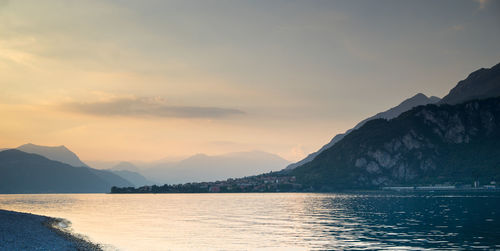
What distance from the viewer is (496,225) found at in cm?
8194

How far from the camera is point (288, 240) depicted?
233ft

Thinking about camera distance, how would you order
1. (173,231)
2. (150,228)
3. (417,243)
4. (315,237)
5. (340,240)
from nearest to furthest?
Answer: 1. (417,243)
2. (340,240)
3. (315,237)
4. (173,231)
5. (150,228)

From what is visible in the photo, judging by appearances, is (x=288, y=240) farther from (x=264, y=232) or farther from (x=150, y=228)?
(x=150, y=228)

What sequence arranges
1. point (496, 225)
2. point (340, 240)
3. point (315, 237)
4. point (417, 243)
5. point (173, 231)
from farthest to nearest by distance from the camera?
1. point (173, 231)
2. point (496, 225)
3. point (315, 237)
4. point (340, 240)
5. point (417, 243)

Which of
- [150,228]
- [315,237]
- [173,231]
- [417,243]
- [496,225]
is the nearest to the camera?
[417,243]

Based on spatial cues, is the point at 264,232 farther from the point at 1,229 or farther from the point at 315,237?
the point at 1,229

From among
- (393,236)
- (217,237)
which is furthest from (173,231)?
(393,236)

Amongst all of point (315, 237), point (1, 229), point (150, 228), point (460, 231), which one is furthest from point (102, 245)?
point (460, 231)

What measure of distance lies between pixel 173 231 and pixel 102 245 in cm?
2152

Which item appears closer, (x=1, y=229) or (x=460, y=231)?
(x=1, y=229)

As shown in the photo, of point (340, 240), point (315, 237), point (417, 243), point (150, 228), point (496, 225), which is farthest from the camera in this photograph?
point (150, 228)

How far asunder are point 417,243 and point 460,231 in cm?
1795

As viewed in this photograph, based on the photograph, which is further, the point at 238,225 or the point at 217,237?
the point at 238,225

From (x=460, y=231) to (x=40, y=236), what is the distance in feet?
235
